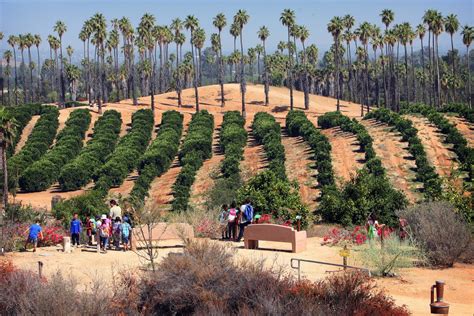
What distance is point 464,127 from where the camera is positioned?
62219 millimetres

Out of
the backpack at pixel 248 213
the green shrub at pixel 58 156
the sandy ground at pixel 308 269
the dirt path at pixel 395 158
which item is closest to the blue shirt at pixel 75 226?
the sandy ground at pixel 308 269

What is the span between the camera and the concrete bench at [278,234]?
858 inches

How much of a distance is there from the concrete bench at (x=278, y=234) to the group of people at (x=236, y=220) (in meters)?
1.30

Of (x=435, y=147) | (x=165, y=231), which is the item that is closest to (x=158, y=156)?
(x=435, y=147)

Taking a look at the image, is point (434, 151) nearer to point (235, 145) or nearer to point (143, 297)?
point (235, 145)

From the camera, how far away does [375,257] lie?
19188 mm

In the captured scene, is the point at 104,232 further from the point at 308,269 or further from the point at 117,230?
the point at 308,269

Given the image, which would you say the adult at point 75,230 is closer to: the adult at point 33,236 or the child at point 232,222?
the adult at point 33,236

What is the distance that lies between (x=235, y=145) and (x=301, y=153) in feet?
20.7

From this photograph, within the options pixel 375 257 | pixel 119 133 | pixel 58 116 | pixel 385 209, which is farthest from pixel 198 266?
pixel 58 116

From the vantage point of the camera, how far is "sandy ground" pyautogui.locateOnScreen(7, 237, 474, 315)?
54.8 feet

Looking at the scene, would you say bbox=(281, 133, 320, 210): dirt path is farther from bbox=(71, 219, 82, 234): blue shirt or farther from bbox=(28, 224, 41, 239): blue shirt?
bbox=(28, 224, 41, 239): blue shirt

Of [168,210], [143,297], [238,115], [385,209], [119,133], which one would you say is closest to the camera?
[143,297]

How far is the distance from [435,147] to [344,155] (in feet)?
23.8
